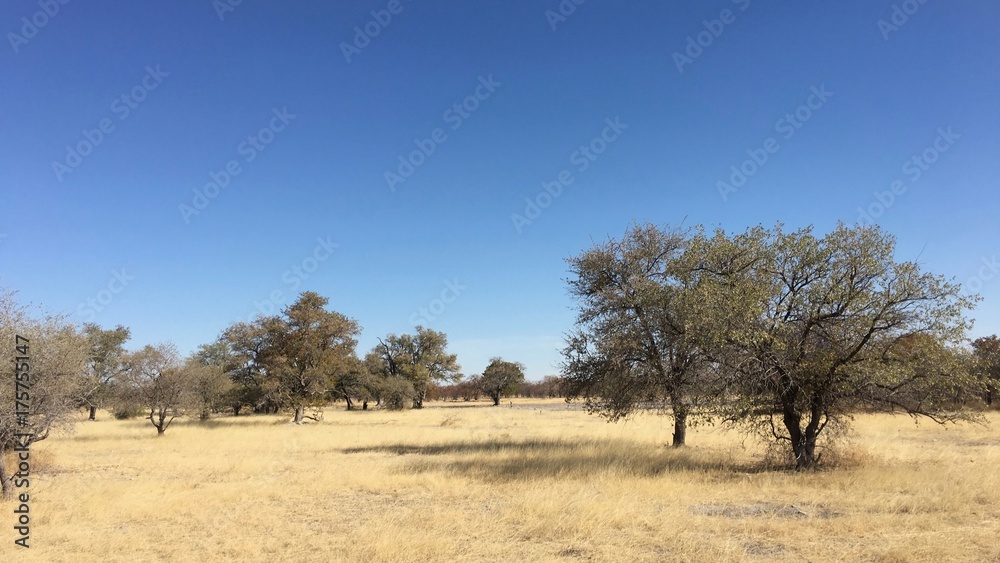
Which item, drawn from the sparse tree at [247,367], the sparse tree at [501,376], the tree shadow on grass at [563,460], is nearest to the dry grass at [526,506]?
the tree shadow on grass at [563,460]

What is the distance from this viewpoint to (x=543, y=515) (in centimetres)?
1130

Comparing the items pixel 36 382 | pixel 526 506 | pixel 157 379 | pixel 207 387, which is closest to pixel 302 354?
pixel 207 387

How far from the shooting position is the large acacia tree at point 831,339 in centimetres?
1457

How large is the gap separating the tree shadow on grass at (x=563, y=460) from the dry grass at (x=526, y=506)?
0.11 metres

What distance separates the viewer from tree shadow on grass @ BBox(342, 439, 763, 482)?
16.6 metres

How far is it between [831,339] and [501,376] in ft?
270

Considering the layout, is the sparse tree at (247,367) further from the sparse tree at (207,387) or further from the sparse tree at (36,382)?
the sparse tree at (36,382)

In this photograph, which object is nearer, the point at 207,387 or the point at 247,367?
the point at 207,387

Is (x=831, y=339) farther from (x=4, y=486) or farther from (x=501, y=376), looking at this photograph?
(x=501, y=376)

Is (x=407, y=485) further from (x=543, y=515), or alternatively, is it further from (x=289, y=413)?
(x=289, y=413)

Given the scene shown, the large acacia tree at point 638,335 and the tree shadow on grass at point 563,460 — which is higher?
the large acacia tree at point 638,335

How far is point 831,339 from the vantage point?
50.8 feet

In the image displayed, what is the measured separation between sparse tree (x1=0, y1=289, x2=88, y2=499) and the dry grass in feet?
5.64

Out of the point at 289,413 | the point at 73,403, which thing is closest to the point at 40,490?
the point at 73,403
